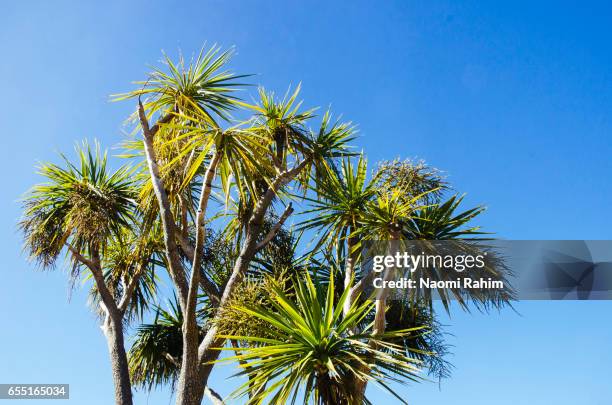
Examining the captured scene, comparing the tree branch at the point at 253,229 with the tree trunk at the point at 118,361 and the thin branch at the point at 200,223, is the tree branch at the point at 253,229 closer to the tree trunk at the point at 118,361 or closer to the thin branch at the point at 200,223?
the thin branch at the point at 200,223

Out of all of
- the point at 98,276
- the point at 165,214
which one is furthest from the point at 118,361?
the point at 165,214

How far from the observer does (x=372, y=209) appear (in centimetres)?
768

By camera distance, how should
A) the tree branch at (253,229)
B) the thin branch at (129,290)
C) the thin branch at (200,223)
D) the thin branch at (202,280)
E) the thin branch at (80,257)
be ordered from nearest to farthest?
the thin branch at (200,223)
the tree branch at (253,229)
the thin branch at (202,280)
the thin branch at (80,257)
the thin branch at (129,290)

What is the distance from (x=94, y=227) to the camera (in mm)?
8812

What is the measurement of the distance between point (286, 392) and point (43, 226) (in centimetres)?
474

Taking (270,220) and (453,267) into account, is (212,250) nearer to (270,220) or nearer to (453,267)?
(270,220)

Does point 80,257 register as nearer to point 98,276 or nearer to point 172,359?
point 98,276

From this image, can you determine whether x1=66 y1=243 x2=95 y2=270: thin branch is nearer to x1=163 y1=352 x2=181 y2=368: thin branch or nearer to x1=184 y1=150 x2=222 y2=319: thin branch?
x1=163 y1=352 x2=181 y2=368: thin branch

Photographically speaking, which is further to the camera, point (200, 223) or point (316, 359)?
point (200, 223)

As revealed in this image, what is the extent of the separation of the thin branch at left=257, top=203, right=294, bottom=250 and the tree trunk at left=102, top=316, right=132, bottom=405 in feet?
7.60

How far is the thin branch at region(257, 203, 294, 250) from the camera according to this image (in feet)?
28.6

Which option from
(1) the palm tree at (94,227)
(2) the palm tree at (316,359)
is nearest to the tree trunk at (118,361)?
(1) the palm tree at (94,227)

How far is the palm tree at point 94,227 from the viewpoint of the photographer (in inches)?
349

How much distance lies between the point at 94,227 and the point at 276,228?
242 cm
